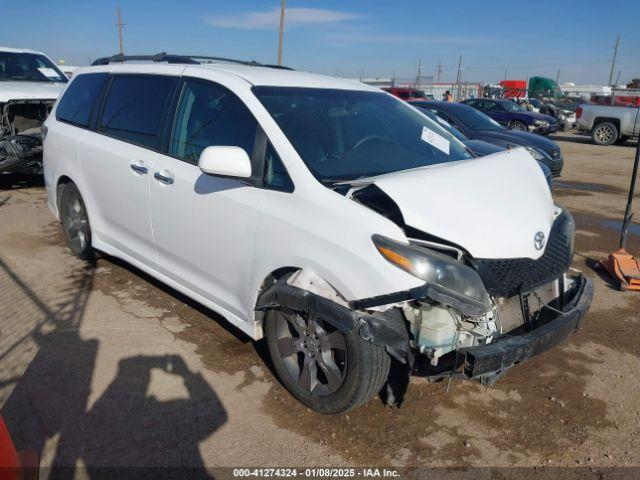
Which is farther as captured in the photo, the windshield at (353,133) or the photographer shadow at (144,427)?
the windshield at (353,133)

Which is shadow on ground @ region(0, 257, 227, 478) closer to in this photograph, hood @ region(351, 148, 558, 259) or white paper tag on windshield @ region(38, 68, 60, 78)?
hood @ region(351, 148, 558, 259)

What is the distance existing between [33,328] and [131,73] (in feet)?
6.96

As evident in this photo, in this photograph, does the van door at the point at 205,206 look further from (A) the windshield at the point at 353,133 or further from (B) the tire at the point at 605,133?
(B) the tire at the point at 605,133

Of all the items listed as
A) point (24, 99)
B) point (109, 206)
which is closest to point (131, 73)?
point (109, 206)

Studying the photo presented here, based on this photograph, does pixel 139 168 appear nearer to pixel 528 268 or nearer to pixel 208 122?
pixel 208 122

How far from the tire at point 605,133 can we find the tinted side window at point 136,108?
59.6 feet

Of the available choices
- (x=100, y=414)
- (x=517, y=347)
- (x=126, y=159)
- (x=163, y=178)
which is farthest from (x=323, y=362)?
(x=126, y=159)

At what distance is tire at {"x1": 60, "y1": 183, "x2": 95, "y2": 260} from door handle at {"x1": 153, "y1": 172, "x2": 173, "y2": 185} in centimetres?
149

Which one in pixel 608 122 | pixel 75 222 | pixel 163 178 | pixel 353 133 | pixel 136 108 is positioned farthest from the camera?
pixel 608 122

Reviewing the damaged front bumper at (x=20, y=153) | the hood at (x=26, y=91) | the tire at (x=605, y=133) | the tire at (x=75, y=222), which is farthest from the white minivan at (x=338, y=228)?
the tire at (x=605, y=133)

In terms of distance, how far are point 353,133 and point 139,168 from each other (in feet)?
5.17

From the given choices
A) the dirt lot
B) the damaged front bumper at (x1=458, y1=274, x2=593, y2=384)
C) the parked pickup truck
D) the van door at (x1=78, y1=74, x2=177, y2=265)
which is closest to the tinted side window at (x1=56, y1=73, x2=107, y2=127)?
the van door at (x1=78, y1=74, x2=177, y2=265)

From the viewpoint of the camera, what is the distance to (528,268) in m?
2.91

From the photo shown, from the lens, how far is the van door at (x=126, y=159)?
3992 mm
